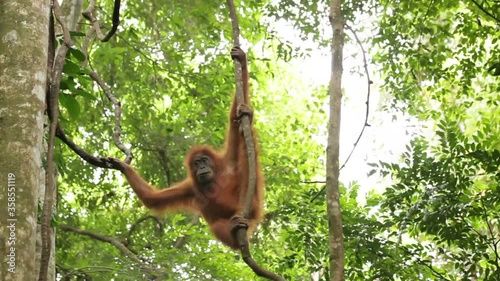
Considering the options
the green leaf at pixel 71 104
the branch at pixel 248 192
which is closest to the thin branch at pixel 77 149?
the green leaf at pixel 71 104

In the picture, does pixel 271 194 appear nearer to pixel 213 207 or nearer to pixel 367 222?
pixel 213 207

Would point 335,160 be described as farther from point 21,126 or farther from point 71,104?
point 21,126

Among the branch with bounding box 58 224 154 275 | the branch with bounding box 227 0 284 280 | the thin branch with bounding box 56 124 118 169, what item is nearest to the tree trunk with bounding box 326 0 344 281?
the branch with bounding box 227 0 284 280

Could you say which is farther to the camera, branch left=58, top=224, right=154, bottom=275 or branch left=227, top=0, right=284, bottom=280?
branch left=58, top=224, right=154, bottom=275

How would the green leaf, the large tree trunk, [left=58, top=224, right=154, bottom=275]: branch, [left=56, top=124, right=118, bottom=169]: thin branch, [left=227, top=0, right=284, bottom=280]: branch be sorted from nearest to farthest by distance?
the large tree trunk
[left=227, top=0, right=284, bottom=280]: branch
[left=56, top=124, right=118, bottom=169]: thin branch
the green leaf
[left=58, top=224, right=154, bottom=275]: branch

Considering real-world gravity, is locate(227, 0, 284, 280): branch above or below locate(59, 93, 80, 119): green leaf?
below

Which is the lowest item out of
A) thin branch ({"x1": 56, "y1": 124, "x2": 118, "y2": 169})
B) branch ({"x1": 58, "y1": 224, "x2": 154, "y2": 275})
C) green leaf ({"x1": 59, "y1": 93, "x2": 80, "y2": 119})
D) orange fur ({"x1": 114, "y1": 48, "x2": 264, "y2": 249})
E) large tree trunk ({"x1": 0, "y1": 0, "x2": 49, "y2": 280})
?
large tree trunk ({"x1": 0, "y1": 0, "x2": 49, "y2": 280})

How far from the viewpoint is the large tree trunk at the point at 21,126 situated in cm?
167

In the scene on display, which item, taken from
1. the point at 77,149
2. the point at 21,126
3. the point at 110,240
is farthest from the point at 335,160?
the point at 110,240

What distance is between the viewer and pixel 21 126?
1.81 m

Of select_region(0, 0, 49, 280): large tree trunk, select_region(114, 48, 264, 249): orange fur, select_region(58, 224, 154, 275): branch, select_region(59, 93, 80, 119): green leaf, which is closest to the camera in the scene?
select_region(0, 0, 49, 280): large tree trunk

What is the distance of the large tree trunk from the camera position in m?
1.67

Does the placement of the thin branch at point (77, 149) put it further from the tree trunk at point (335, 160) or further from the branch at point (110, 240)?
the branch at point (110, 240)

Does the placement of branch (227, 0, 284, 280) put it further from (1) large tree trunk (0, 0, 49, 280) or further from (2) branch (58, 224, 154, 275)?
(2) branch (58, 224, 154, 275)
